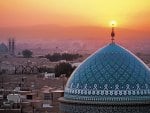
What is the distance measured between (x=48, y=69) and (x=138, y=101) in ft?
152

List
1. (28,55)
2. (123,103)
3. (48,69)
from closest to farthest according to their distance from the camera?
(123,103) → (48,69) → (28,55)

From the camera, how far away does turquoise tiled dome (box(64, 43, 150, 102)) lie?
9.11 m

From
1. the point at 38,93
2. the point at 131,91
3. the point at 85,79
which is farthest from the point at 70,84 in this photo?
the point at 38,93

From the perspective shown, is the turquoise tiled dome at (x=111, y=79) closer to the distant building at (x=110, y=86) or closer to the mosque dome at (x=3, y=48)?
the distant building at (x=110, y=86)

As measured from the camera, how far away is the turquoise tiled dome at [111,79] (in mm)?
9109

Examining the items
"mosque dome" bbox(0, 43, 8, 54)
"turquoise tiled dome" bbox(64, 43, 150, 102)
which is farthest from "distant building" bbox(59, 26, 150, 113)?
"mosque dome" bbox(0, 43, 8, 54)

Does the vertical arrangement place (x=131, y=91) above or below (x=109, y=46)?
below

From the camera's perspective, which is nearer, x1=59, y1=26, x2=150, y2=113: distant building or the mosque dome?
x1=59, y1=26, x2=150, y2=113: distant building

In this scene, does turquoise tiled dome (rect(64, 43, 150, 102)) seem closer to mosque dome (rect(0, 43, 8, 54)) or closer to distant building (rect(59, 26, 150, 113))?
distant building (rect(59, 26, 150, 113))

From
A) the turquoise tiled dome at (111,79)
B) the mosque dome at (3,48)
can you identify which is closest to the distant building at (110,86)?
the turquoise tiled dome at (111,79)

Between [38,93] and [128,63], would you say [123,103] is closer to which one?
[128,63]

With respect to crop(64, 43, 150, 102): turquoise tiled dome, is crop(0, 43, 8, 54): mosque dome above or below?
above

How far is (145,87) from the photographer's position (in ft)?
30.1

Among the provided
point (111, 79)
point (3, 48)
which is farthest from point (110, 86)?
point (3, 48)
